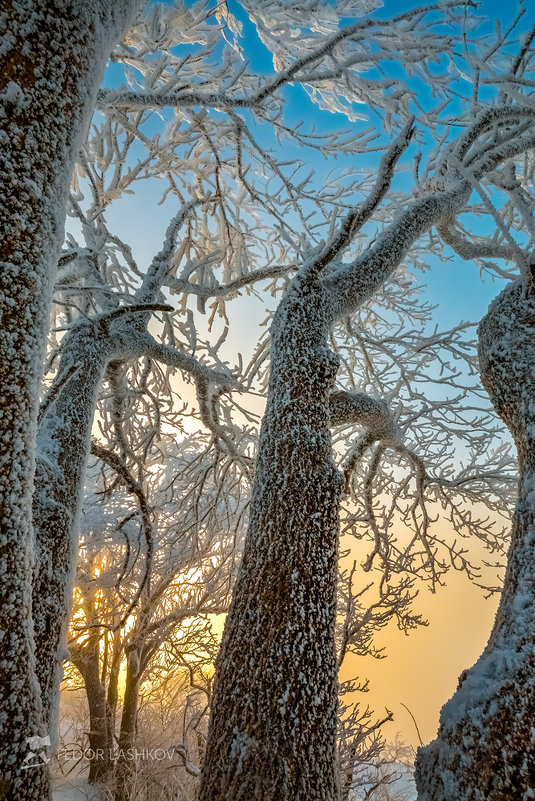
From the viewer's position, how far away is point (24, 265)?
1.27 metres

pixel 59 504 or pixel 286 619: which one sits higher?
pixel 59 504

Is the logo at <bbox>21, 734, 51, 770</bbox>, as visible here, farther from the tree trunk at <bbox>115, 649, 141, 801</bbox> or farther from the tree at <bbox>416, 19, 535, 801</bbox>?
the tree trunk at <bbox>115, 649, 141, 801</bbox>

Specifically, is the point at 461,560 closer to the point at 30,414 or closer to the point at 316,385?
the point at 316,385

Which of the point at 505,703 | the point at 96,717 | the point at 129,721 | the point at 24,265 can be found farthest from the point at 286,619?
the point at 96,717

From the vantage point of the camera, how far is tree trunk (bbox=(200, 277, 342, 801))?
164 cm

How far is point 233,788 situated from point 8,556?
4.17 ft

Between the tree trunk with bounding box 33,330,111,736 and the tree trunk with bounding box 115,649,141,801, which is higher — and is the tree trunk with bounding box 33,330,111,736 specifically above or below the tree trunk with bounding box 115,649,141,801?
above

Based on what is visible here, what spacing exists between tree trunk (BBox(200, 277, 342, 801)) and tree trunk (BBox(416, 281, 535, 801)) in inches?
18.1

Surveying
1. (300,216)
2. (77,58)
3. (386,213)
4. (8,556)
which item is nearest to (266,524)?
(8,556)

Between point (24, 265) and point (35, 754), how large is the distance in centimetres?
144

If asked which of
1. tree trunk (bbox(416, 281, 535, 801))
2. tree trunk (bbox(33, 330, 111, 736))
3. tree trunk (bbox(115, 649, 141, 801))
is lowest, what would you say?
tree trunk (bbox(115, 649, 141, 801))

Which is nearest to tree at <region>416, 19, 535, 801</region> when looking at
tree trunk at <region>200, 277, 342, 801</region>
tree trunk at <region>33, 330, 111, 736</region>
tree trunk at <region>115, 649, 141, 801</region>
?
tree trunk at <region>200, 277, 342, 801</region>

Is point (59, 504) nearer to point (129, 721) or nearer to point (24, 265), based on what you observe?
point (24, 265)

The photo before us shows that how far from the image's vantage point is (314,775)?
1.66 meters
